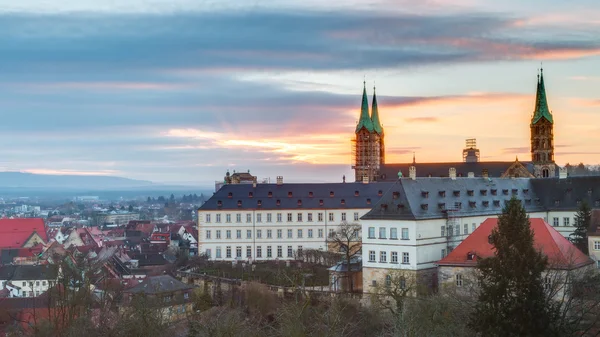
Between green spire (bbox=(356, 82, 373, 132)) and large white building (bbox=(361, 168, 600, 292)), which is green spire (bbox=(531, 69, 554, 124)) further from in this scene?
large white building (bbox=(361, 168, 600, 292))

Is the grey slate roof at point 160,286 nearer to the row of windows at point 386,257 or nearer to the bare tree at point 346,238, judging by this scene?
the bare tree at point 346,238

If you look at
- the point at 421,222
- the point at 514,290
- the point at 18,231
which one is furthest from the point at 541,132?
the point at 514,290

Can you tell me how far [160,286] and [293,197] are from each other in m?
23.1

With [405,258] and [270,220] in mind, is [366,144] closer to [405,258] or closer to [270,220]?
[270,220]

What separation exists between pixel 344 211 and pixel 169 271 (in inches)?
691

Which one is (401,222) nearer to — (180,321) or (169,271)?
(180,321)

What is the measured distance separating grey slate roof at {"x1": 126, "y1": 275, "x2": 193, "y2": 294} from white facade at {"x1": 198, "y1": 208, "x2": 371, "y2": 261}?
14.4 metres

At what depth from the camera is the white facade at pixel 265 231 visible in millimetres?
83812

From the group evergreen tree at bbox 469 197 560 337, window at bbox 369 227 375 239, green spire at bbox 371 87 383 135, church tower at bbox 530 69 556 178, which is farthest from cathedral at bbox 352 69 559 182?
evergreen tree at bbox 469 197 560 337

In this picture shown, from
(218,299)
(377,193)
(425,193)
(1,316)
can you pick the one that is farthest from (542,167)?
(1,316)

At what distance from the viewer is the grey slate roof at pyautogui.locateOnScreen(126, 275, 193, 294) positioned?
65.1m

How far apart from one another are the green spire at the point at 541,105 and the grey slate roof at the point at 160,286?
58505mm

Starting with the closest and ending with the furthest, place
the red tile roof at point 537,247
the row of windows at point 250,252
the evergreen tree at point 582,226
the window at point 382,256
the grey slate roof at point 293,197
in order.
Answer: the red tile roof at point 537,247
the window at point 382,256
the evergreen tree at point 582,226
the row of windows at point 250,252
the grey slate roof at point 293,197

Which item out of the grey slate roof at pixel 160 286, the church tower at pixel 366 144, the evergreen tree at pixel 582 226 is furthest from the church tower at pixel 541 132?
the grey slate roof at pixel 160 286
